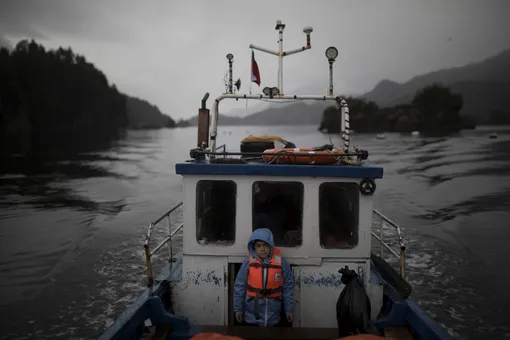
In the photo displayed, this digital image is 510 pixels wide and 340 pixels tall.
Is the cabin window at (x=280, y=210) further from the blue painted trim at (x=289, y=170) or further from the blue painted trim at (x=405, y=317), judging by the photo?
the blue painted trim at (x=405, y=317)

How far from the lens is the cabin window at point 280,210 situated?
6164mm

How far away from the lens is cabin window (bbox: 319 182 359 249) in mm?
6160

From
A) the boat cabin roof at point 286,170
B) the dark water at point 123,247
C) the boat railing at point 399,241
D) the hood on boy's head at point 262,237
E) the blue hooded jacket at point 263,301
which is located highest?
the boat cabin roof at point 286,170

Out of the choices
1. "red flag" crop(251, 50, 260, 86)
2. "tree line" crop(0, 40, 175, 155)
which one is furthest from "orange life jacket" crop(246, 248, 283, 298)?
"tree line" crop(0, 40, 175, 155)

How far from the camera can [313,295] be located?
6.36m

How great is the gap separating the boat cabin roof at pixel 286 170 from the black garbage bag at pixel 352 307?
1.42 metres

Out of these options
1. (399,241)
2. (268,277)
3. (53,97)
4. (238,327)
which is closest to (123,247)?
(238,327)

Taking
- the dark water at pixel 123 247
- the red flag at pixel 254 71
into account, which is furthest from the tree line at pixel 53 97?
the red flag at pixel 254 71

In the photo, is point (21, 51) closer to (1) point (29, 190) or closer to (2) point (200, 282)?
(1) point (29, 190)

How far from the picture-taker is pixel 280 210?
6.27m

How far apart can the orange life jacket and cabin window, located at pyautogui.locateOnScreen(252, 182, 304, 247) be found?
1.96 feet

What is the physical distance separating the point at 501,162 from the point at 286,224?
46852 mm

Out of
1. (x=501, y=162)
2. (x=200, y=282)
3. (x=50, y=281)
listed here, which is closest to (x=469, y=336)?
(x=200, y=282)

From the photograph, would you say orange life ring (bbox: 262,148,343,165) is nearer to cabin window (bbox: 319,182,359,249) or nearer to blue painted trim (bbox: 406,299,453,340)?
cabin window (bbox: 319,182,359,249)
